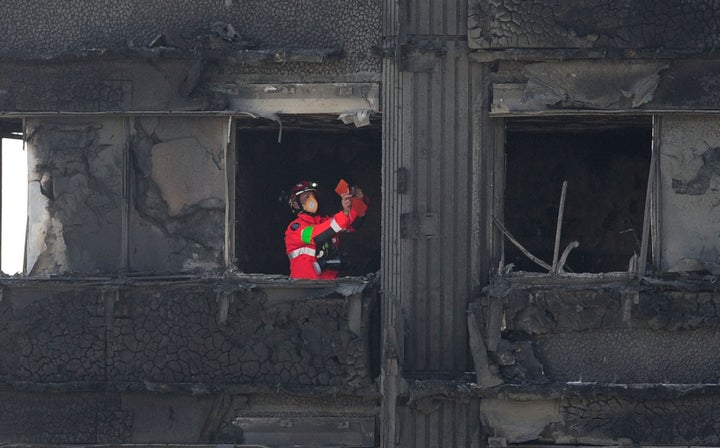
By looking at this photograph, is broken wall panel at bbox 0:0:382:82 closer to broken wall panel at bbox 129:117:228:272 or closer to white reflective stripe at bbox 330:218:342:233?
broken wall panel at bbox 129:117:228:272

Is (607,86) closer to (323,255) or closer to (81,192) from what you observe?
(323,255)

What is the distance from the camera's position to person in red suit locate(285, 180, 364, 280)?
36.8 ft

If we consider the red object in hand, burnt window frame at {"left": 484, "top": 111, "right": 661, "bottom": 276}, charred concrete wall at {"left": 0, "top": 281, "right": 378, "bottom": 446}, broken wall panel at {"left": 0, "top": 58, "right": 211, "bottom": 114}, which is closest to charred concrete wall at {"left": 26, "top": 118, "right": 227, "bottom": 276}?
broken wall panel at {"left": 0, "top": 58, "right": 211, "bottom": 114}

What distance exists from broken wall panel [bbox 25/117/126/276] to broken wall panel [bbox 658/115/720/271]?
164 inches

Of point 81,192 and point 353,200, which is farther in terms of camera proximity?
point 353,200

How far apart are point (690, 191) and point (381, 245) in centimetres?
236

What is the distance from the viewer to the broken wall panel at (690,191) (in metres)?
10.4

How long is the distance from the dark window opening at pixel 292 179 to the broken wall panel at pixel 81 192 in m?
1.78

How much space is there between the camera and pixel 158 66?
1059 cm

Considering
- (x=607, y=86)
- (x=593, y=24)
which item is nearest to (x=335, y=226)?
(x=607, y=86)

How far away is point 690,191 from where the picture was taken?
408 inches

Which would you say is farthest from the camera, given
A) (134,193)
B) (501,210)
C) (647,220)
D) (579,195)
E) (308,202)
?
(579,195)

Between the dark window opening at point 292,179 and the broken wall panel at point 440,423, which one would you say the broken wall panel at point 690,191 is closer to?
the broken wall panel at point 440,423

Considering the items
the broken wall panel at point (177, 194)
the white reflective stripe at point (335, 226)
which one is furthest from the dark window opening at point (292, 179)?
the broken wall panel at point (177, 194)
